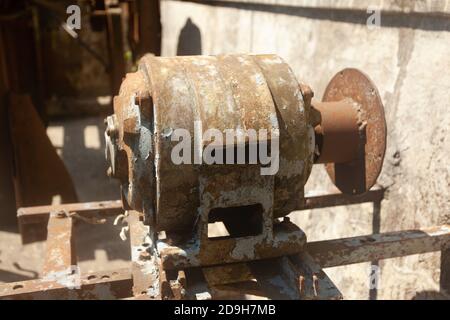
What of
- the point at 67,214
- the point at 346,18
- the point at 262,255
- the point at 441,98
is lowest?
the point at 67,214

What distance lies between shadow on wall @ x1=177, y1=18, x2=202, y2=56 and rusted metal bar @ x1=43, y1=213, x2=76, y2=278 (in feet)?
11.4

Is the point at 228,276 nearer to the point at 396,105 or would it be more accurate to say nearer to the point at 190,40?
the point at 396,105

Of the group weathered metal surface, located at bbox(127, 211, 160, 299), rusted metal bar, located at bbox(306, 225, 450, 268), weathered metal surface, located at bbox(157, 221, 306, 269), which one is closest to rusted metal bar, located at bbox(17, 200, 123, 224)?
weathered metal surface, located at bbox(127, 211, 160, 299)

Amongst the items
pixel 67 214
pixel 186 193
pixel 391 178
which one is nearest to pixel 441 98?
pixel 391 178

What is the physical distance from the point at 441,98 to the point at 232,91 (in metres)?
0.90

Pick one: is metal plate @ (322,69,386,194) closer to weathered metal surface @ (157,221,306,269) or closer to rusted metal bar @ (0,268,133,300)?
weathered metal surface @ (157,221,306,269)

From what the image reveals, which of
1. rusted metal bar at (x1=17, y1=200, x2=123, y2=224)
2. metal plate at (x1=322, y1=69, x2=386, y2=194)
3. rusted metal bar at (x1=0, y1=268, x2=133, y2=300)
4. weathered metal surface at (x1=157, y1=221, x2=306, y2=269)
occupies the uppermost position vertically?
metal plate at (x1=322, y1=69, x2=386, y2=194)

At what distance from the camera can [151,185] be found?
146 cm

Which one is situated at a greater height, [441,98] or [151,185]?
[441,98]

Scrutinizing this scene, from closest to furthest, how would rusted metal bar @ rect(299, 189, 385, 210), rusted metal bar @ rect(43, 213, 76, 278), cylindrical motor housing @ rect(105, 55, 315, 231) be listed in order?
cylindrical motor housing @ rect(105, 55, 315, 231) → rusted metal bar @ rect(43, 213, 76, 278) → rusted metal bar @ rect(299, 189, 385, 210)

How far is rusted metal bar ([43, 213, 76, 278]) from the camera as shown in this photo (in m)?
1.63

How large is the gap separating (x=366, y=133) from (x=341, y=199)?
1.26 feet

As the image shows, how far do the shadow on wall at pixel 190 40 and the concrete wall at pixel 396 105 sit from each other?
95.5 inches
